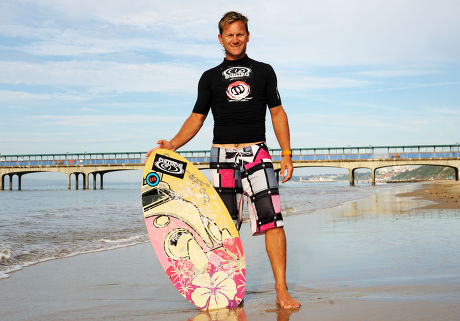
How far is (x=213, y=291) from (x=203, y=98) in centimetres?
131

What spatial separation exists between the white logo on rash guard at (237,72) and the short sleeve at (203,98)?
6.6 inches

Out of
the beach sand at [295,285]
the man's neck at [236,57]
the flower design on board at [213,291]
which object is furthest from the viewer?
the man's neck at [236,57]

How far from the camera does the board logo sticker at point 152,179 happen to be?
3.08 meters

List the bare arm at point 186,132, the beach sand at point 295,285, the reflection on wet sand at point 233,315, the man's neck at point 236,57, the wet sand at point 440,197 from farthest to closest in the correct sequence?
the wet sand at point 440,197, the bare arm at point 186,132, the man's neck at point 236,57, the beach sand at point 295,285, the reflection on wet sand at point 233,315

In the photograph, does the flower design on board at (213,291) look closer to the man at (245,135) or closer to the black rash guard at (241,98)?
the man at (245,135)

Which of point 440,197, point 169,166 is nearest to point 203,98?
point 169,166

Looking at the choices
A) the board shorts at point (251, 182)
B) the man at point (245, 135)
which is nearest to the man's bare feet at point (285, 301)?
the man at point (245, 135)

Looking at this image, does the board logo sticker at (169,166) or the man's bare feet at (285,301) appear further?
the board logo sticker at (169,166)

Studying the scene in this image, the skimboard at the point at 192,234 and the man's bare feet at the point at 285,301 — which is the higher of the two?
the skimboard at the point at 192,234

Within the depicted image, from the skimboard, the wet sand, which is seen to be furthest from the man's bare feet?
the wet sand

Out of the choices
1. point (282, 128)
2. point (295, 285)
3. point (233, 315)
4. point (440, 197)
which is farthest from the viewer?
point (440, 197)

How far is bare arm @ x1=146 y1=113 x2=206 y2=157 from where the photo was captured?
3.06 m

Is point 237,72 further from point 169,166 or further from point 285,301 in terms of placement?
point 285,301

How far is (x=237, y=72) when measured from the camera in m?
2.85
